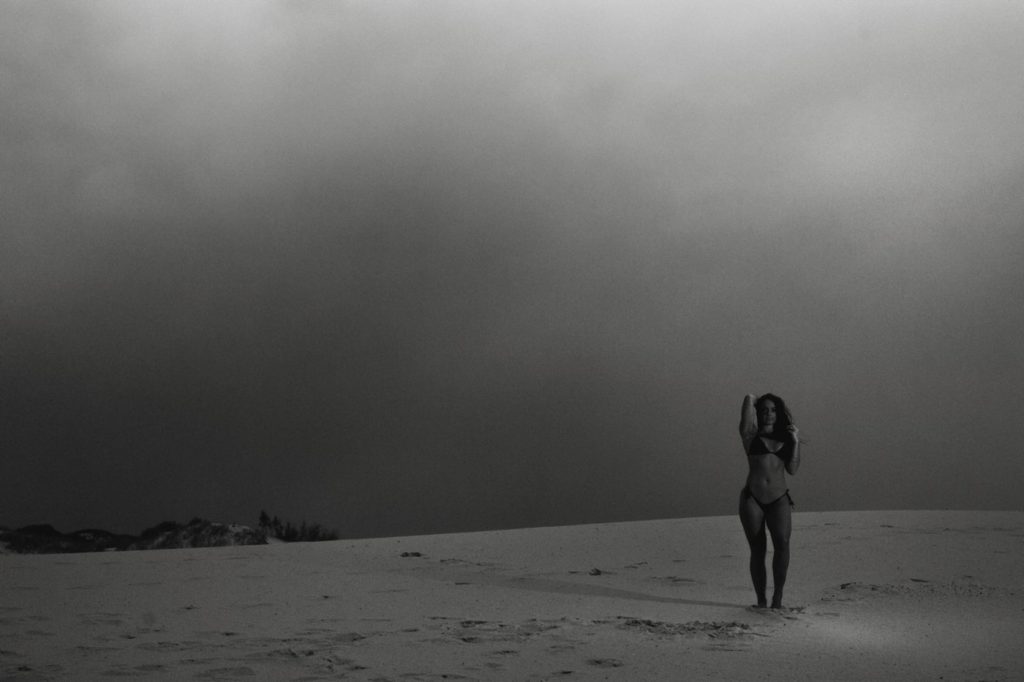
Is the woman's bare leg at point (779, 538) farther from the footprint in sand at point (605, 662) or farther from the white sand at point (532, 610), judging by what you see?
the footprint in sand at point (605, 662)

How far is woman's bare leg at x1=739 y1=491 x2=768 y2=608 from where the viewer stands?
748 cm

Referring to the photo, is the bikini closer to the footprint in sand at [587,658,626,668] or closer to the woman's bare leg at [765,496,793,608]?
the woman's bare leg at [765,496,793,608]

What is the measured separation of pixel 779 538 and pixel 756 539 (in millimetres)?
181

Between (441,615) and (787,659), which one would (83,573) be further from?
(787,659)

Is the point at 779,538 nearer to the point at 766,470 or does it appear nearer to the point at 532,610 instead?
the point at 766,470

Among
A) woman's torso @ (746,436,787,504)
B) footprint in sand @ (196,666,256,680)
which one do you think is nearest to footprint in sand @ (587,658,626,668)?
footprint in sand @ (196,666,256,680)

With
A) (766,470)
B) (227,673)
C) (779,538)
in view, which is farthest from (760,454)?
(227,673)

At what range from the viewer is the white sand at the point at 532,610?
541cm

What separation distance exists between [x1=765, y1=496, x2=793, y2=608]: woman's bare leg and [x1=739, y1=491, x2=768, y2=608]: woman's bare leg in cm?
8

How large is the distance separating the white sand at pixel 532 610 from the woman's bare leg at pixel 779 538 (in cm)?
25

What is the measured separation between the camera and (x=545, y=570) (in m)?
9.62

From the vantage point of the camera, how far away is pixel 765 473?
24.8 feet

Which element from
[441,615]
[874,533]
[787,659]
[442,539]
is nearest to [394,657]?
[441,615]

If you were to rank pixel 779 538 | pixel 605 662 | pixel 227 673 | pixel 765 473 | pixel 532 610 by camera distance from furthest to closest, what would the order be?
1. pixel 765 473
2. pixel 779 538
3. pixel 532 610
4. pixel 605 662
5. pixel 227 673
